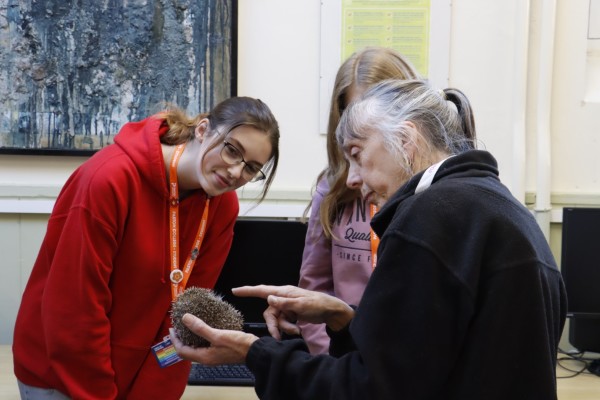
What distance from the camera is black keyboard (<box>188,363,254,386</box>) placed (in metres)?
1.87

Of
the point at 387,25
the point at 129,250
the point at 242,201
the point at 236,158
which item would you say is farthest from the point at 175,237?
the point at 387,25

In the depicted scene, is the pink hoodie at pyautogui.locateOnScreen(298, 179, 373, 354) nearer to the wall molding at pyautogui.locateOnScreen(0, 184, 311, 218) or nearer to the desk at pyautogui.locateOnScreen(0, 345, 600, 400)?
the desk at pyautogui.locateOnScreen(0, 345, 600, 400)

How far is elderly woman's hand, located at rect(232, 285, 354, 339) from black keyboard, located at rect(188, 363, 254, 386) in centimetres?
56

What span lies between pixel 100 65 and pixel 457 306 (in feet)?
5.80

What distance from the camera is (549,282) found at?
3.02 feet

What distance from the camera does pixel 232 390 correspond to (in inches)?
72.7

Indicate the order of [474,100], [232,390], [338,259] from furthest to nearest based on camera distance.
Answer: [474,100] → [232,390] → [338,259]

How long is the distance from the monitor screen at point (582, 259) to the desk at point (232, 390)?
0.71ft

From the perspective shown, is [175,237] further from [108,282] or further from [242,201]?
[242,201]

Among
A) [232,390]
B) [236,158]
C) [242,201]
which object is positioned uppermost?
[236,158]

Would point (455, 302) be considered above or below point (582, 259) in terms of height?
above

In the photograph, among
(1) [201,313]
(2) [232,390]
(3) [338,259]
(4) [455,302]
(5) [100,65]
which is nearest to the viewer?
(4) [455,302]

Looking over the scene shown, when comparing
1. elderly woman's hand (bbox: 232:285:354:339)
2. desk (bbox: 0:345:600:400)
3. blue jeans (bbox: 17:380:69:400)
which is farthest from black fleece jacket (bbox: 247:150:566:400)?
desk (bbox: 0:345:600:400)

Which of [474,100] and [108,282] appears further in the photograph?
[474,100]
